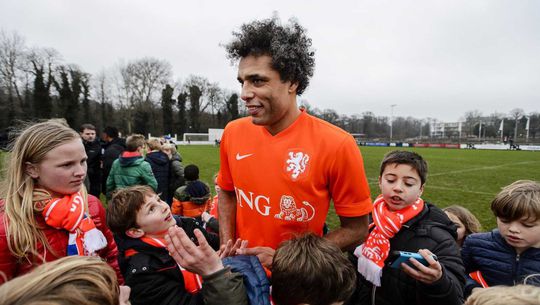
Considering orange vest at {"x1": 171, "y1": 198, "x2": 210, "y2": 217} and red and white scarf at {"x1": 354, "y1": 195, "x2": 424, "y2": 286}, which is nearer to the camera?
red and white scarf at {"x1": 354, "y1": 195, "x2": 424, "y2": 286}

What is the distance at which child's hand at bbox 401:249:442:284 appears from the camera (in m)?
1.66

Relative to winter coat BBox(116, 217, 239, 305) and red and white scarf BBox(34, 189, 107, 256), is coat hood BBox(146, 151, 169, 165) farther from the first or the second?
winter coat BBox(116, 217, 239, 305)

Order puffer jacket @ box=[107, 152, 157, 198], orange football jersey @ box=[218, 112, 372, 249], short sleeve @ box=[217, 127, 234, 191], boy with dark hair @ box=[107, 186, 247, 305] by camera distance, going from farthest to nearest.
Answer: puffer jacket @ box=[107, 152, 157, 198]
short sleeve @ box=[217, 127, 234, 191]
orange football jersey @ box=[218, 112, 372, 249]
boy with dark hair @ box=[107, 186, 247, 305]

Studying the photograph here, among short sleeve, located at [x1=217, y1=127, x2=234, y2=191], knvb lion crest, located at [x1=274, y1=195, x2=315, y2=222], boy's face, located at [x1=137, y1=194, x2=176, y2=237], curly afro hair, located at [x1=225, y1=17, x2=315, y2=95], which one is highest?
curly afro hair, located at [x1=225, y1=17, x2=315, y2=95]

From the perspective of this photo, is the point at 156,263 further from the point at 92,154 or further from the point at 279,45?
the point at 92,154

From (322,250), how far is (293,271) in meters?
0.18

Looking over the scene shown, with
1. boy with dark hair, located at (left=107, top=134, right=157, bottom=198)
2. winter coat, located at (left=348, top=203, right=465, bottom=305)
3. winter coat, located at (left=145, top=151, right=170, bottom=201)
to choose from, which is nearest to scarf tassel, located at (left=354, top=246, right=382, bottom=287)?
winter coat, located at (left=348, top=203, right=465, bottom=305)

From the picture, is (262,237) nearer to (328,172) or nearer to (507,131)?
(328,172)

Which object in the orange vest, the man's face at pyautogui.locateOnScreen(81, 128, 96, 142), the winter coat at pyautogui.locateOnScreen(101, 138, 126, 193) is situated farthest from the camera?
the winter coat at pyautogui.locateOnScreen(101, 138, 126, 193)

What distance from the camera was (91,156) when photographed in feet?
21.6

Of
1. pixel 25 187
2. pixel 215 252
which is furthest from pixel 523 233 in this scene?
pixel 25 187

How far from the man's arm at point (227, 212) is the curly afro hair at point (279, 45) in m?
1.11

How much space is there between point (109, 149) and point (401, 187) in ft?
20.3

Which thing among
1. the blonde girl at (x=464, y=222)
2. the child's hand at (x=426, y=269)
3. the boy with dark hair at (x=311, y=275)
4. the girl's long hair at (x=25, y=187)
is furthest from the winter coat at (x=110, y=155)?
the child's hand at (x=426, y=269)
